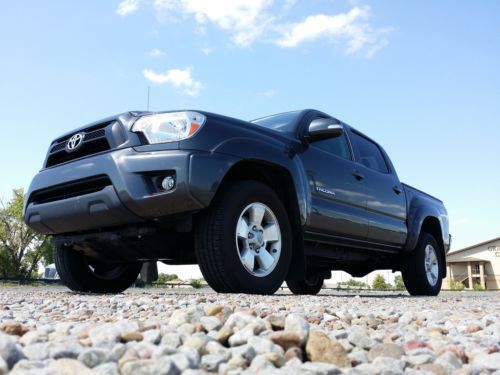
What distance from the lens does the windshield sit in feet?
15.5

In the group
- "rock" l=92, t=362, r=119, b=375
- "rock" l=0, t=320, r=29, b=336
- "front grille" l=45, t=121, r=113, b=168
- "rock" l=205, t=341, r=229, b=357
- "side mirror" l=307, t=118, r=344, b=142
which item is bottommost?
"rock" l=92, t=362, r=119, b=375

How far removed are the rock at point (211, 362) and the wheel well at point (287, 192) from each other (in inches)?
110

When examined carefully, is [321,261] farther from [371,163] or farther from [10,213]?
[10,213]

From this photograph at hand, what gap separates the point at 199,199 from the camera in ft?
11.1

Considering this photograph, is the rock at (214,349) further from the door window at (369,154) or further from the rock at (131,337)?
the door window at (369,154)

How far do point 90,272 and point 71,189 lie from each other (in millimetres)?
1230

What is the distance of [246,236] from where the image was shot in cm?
373

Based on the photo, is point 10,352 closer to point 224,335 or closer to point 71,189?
point 224,335

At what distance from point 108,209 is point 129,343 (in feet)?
7.16

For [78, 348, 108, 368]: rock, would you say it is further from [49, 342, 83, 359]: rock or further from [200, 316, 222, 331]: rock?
[200, 316, 222, 331]: rock

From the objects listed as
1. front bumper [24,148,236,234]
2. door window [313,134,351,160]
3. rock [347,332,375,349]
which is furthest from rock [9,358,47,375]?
door window [313,134,351,160]

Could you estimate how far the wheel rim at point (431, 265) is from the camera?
676 cm

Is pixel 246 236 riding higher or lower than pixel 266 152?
lower

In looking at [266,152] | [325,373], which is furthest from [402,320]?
[266,152]
